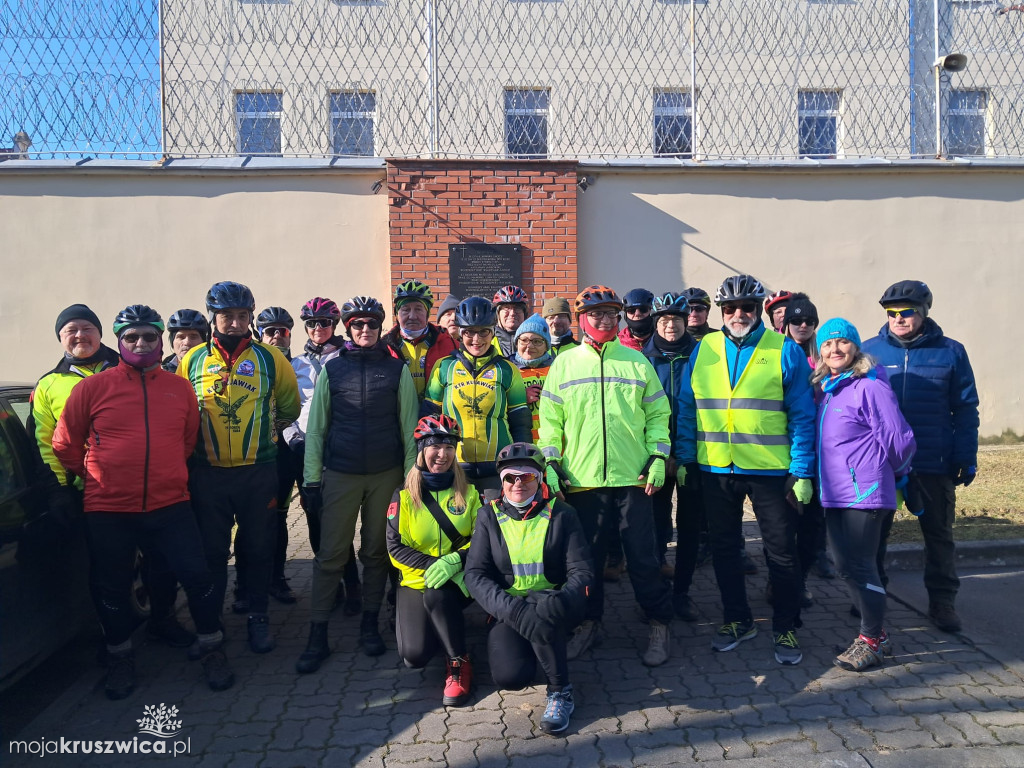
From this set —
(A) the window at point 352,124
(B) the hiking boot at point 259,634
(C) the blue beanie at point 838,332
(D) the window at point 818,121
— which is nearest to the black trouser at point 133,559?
(B) the hiking boot at point 259,634

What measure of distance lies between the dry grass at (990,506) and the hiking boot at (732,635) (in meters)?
2.34

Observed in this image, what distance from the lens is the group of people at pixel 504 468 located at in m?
3.84

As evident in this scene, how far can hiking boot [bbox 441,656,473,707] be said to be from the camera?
12.2ft

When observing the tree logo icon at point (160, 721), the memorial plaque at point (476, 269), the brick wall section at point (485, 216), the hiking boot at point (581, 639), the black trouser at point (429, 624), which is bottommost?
the tree logo icon at point (160, 721)

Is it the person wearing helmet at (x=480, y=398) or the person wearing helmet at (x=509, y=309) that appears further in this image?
the person wearing helmet at (x=509, y=309)

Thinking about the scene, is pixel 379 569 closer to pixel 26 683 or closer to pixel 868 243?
pixel 26 683

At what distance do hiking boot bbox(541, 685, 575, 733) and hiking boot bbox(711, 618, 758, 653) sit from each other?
1.12 meters

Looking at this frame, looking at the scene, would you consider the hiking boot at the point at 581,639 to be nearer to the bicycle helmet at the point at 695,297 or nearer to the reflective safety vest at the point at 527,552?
the reflective safety vest at the point at 527,552

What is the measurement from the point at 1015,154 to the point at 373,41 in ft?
26.0

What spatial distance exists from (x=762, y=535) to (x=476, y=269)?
4.63 meters

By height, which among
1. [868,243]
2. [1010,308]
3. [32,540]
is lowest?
[32,540]

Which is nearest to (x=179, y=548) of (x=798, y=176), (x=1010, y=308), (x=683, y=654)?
(x=683, y=654)

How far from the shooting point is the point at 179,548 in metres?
3.96

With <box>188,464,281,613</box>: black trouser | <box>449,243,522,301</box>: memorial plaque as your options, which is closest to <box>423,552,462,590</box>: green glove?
<box>188,464,281,613</box>: black trouser
